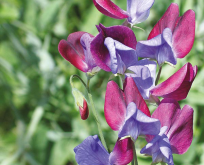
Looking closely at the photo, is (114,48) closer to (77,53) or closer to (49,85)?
(77,53)

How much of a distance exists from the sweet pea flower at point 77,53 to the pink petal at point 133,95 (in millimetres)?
110

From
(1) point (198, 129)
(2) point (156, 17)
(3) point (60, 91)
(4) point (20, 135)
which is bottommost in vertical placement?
(1) point (198, 129)

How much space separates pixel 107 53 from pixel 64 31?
3.82 ft

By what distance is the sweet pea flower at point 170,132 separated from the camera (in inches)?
24.0

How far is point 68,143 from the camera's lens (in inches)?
64.4

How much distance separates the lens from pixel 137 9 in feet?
2.26

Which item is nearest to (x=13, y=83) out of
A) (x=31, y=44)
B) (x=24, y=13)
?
(x=31, y=44)

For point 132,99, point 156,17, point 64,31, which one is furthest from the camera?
point 156,17

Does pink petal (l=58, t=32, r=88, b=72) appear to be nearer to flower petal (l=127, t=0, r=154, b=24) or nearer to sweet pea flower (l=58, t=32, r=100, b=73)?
sweet pea flower (l=58, t=32, r=100, b=73)

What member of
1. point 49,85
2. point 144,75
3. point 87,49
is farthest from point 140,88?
point 49,85

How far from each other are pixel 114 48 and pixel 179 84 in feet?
0.43

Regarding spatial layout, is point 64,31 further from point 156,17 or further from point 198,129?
point 198,129

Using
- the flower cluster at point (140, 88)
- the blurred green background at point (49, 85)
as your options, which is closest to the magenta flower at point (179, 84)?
the flower cluster at point (140, 88)

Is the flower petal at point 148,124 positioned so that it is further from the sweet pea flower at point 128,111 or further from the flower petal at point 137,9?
the flower petal at point 137,9
